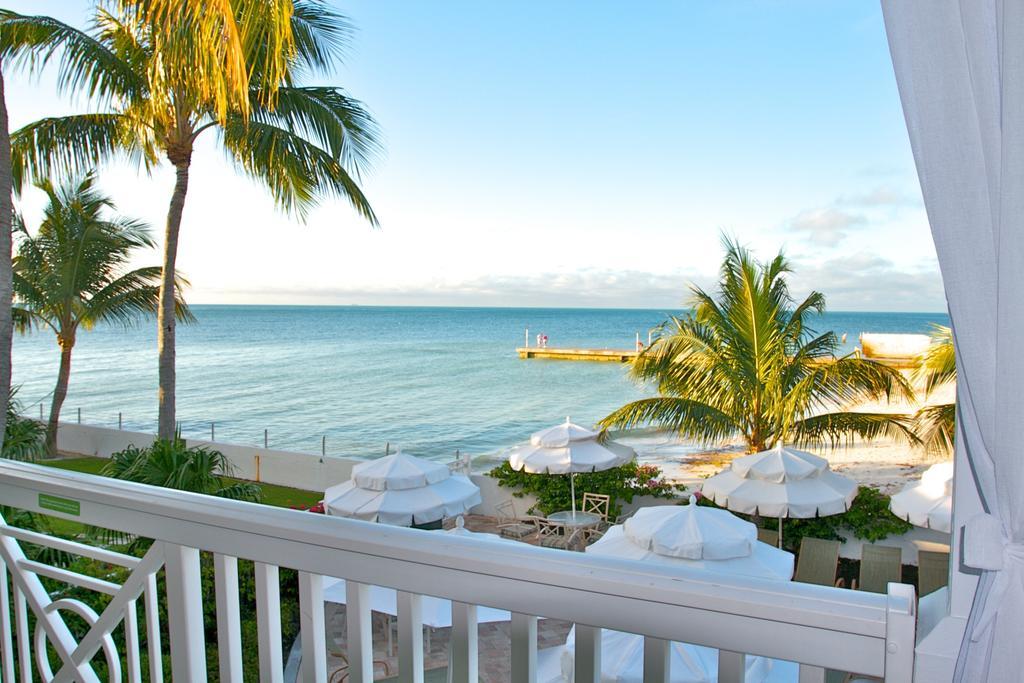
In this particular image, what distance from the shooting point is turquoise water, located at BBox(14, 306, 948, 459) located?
26.3 metres

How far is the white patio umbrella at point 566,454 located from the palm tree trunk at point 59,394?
995cm

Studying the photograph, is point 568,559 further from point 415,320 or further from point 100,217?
point 415,320

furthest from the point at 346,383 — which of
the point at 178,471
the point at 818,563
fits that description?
the point at 818,563

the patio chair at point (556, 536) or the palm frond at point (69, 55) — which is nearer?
the palm frond at point (69, 55)

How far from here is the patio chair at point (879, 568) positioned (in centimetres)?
614

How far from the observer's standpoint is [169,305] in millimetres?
9023

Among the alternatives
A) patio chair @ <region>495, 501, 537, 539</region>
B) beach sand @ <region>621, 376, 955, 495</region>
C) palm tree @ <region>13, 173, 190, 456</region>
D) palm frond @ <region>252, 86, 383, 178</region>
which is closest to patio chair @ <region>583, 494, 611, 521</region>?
patio chair @ <region>495, 501, 537, 539</region>

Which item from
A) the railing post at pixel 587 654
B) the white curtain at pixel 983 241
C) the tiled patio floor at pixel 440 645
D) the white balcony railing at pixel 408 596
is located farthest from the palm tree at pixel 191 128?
the white curtain at pixel 983 241

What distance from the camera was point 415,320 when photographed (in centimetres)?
7750

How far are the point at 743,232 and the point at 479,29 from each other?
81.7ft

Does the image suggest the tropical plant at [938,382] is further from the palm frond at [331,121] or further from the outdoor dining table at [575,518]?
the palm frond at [331,121]

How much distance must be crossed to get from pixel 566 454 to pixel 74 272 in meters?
10.5

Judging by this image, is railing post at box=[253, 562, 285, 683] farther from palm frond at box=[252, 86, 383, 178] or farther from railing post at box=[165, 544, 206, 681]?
palm frond at box=[252, 86, 383, 178]

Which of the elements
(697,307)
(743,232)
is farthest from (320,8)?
(743,232)
